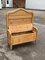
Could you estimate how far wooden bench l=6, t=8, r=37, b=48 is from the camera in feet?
9.60

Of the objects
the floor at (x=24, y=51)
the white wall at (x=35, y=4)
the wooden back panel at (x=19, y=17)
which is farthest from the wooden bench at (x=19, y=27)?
the white wall at (x=35, y=4)

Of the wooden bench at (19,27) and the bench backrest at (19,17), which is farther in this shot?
the bench backrest at (19,17)

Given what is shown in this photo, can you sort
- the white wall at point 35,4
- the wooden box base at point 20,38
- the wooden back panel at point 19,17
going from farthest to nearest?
the white wall at point 35,4
the wooden back panel at point 19,17
the wooden box base at point 20,38

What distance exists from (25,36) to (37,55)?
0.52m

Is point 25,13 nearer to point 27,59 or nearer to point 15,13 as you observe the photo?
point 15,13

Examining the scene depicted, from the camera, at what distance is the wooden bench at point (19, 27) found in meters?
2.92

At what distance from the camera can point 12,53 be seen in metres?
2.76

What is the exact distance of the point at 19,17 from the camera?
3.14m

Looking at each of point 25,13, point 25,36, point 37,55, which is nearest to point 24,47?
point 25,36

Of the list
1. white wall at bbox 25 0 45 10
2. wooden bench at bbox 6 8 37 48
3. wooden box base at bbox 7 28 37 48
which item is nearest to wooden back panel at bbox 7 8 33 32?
wooden bench at bbox 6 8 37 48

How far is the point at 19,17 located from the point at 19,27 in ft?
0.77

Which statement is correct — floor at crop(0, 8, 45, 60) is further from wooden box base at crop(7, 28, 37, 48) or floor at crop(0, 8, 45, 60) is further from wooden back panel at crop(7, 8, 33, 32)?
wooden back panel at crop(7, 8, 33, 32)

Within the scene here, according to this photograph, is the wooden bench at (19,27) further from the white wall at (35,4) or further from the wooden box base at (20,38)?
the white wall at (35,4)

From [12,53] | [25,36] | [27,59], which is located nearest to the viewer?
[27,59]
